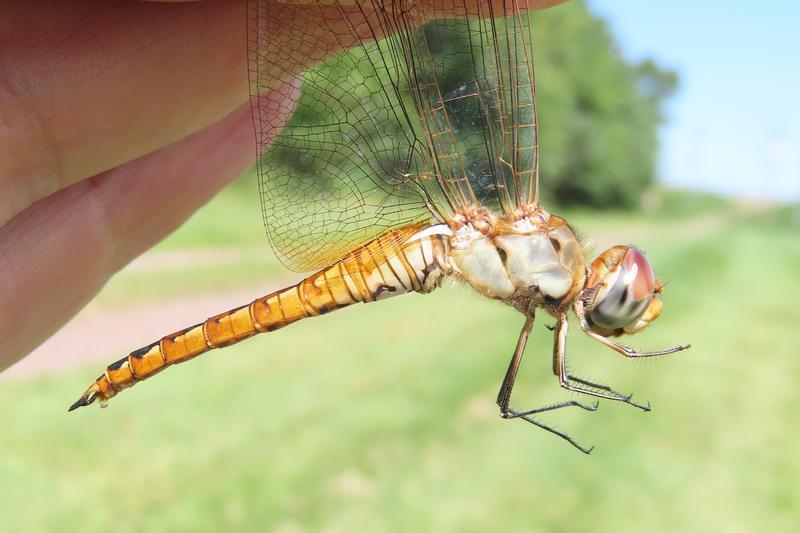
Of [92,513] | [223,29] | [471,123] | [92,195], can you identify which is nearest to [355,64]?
[471,123]

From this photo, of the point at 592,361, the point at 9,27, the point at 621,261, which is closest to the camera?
the point at 9,27

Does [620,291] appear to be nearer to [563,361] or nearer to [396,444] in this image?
[563,361]

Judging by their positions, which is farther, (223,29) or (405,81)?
(405,81)

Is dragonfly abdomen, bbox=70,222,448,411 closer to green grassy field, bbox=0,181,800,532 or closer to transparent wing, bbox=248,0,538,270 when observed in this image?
transparent wing, bbox=248,0,538,270

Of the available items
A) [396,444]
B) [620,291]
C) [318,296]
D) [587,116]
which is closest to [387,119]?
[318,296]

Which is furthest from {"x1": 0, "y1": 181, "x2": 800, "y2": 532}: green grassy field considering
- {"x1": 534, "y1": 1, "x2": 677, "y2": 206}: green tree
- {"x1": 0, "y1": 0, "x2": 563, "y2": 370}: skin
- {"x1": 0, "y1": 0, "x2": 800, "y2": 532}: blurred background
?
{"x1": 534, "y1": 1, "x2": 677, "y2": 206}: green tree

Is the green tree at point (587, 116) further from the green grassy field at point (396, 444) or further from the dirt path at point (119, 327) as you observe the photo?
the green grassy field at point (396, 444)

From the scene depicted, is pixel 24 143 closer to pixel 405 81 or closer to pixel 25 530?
pixel 405 81

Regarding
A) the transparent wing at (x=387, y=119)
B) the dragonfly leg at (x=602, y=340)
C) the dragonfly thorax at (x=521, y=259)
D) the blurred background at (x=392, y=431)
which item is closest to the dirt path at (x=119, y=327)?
the blurred background at (x=392, y=431)
